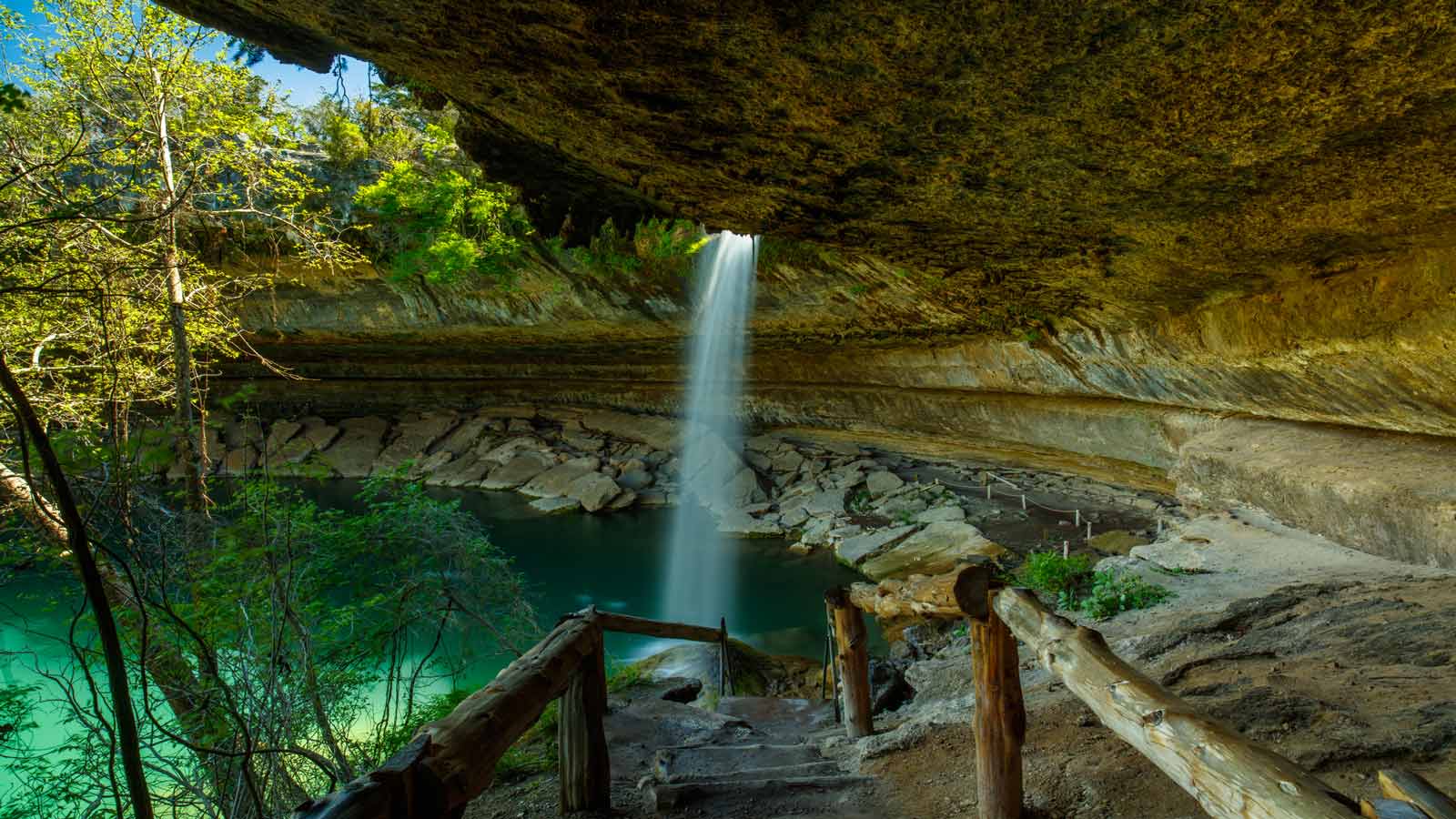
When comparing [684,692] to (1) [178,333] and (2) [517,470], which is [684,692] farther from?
(2) [517,470]

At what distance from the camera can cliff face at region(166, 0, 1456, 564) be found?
2584 mm

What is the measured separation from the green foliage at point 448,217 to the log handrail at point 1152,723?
1074 centimetres

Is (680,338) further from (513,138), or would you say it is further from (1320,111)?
(1320,111)

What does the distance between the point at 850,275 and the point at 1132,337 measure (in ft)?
11.7

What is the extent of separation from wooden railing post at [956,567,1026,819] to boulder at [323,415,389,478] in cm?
2151

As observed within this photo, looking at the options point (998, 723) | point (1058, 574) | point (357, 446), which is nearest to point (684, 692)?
point (1058, 574)

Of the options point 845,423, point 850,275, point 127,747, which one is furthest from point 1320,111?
point 845,423

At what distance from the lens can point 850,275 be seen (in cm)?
978

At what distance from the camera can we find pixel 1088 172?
380cm

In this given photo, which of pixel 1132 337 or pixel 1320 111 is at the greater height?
pixel 1132 337

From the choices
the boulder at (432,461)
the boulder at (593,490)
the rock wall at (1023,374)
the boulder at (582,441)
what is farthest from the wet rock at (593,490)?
the boulder at (432,461)

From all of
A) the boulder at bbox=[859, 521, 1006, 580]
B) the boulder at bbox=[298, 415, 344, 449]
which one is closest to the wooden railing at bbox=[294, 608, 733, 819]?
the boulder at bbox=[859, 521, 1006, 580]

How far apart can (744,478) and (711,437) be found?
6.28 ft

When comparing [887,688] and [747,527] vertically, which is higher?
[747,527]
